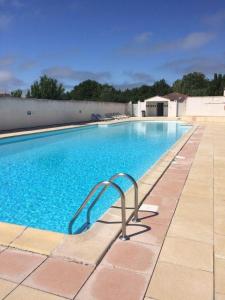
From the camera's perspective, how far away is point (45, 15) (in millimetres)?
13758

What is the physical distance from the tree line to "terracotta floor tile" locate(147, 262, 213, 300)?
34.6 meters

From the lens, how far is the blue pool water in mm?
4812

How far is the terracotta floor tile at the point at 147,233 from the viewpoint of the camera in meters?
3.07

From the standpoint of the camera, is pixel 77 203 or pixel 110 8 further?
pixel 110 8

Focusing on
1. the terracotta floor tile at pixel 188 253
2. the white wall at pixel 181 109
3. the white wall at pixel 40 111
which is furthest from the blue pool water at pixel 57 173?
the white wall at pixel 181 109

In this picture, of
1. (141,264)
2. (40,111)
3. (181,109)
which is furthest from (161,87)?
(141,264)

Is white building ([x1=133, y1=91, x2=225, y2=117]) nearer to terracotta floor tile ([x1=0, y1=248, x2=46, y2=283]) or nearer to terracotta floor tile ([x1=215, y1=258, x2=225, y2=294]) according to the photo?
terracotta floor tile ([x1=215, y1=258, x2=225, y2=294])

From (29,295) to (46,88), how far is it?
3643 centimetres

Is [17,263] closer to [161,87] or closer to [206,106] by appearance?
[206,106]

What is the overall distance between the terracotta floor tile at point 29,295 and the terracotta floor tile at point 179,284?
820 mm

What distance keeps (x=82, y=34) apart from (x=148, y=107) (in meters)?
13.6

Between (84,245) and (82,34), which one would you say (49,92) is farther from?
(84,245)

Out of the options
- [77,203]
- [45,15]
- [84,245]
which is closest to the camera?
[84,245]

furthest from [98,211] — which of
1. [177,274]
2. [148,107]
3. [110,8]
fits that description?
[148,107]
